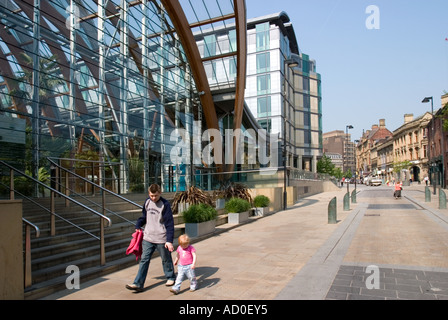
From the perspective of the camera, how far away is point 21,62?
35.8 ft

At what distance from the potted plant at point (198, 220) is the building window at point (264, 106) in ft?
128

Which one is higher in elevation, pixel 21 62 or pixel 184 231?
pixel 21 62

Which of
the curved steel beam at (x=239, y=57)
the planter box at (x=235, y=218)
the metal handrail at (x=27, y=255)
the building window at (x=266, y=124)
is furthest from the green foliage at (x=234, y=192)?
the building window at (x=266, y=124)

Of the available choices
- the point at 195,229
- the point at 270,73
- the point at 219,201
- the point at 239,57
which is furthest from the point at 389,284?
the point at 270,73

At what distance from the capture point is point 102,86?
1437 cm

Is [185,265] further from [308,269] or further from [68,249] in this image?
[68,249]

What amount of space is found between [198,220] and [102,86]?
25.6 feet

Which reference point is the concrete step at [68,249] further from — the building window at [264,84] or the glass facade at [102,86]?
the building window at [264,84]

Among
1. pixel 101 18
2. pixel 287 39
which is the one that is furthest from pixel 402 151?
pixel 101 18

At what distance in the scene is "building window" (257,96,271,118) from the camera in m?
48.3

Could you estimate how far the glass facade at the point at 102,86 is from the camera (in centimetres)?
1083
